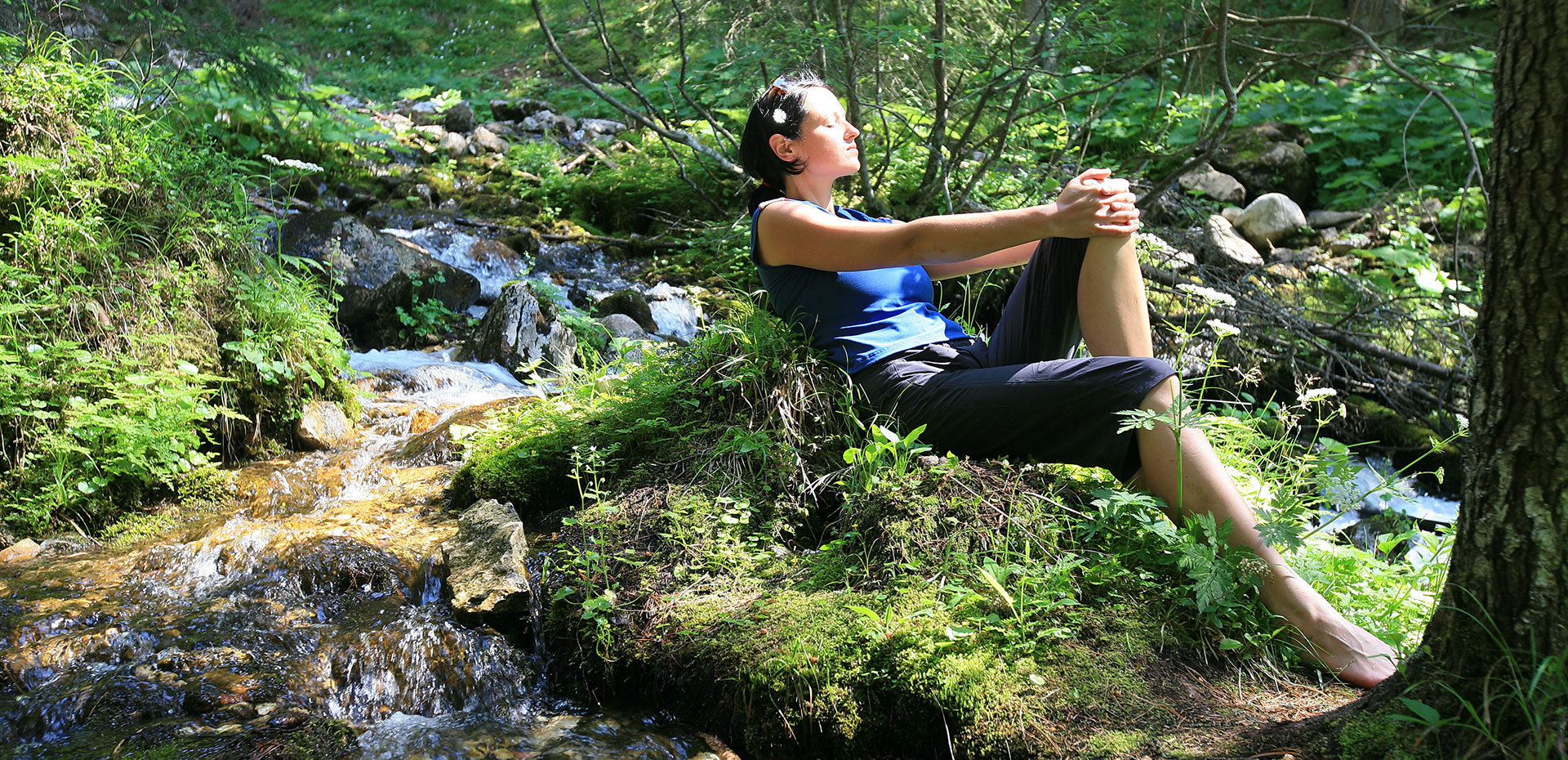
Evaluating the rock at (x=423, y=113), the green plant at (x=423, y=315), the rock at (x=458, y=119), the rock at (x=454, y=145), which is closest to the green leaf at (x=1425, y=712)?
the green plant at (x=423, y=315)

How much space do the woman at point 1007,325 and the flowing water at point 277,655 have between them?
119cm

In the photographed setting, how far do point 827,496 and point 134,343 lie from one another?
289cm

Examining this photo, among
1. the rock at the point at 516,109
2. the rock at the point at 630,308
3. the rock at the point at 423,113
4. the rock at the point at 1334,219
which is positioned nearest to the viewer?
the rock at the point at 630,308

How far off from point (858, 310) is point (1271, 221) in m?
6.06

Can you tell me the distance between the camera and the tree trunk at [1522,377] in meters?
1.40

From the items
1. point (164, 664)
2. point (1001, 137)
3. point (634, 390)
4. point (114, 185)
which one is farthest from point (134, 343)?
point (1001, 137)

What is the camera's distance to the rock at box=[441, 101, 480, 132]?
1133 cm

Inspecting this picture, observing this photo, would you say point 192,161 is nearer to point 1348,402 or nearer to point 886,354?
point 886,354

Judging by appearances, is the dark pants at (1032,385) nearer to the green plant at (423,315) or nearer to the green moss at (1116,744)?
the green moss at (1116,744)

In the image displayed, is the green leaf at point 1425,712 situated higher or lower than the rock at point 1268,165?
lower

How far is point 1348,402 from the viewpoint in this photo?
17.2ft

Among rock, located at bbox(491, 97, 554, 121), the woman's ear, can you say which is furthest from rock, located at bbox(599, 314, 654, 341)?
rock, located at bbox(491, 97, 554, 121)

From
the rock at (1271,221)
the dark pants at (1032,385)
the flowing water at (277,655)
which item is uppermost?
the rock at (1271,221)

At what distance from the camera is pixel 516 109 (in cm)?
1230
